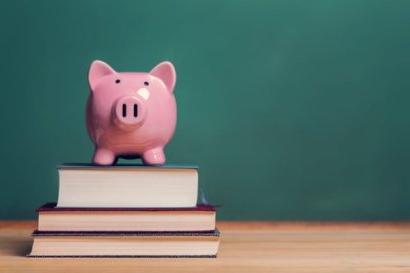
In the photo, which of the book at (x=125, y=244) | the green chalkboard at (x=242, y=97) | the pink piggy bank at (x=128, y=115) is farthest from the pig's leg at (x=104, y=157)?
the green chalkboard at (x=242, y=97)

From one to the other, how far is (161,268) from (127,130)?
21 centimetres

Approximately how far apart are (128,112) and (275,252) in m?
0.29

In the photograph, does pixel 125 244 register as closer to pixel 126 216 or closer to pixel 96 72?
pixel 126 216

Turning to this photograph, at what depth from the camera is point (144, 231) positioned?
79 cm

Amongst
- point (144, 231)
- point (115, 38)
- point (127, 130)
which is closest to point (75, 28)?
point (115, 38)

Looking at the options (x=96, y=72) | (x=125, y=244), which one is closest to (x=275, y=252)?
(x=125, y=244)

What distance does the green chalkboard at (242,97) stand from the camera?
1180mm

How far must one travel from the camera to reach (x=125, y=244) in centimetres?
79

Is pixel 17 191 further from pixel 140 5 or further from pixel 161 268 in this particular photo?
pixel 161 268

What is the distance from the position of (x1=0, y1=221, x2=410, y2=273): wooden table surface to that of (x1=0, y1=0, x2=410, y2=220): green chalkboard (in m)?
0.06

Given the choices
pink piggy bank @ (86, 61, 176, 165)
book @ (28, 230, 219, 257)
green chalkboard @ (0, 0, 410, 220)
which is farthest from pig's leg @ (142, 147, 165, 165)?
green chalkboard @ (0, 0, 410, 220)

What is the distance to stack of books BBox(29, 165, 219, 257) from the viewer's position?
2.56ft

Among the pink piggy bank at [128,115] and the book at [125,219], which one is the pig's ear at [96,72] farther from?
the book at [125,219]

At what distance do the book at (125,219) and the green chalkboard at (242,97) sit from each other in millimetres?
389
